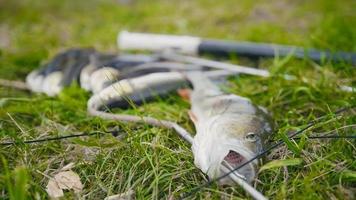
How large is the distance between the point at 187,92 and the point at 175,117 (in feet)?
1.06

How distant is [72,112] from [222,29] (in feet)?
7.82

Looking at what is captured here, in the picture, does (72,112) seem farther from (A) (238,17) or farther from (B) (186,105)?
(A) (238,17)

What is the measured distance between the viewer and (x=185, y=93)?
10.3ft

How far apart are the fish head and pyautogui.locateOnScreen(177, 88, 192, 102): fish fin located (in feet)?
2.36

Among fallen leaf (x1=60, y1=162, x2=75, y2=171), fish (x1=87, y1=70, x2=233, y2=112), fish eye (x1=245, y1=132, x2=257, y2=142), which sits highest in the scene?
fish (x1=87, y1=70, x2=233, y2=112)

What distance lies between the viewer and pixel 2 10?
559cm

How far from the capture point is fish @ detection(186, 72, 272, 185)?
2.02m

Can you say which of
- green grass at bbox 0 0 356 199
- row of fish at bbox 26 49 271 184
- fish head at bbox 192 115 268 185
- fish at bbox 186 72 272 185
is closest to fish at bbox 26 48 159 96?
row of fish at bbox 26 49 271 184

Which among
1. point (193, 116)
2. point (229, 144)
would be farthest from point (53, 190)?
point (193, 116)

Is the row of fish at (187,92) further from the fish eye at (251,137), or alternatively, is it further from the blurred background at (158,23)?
the blurred background at (158,23)

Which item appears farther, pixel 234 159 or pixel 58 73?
pixel 58 73

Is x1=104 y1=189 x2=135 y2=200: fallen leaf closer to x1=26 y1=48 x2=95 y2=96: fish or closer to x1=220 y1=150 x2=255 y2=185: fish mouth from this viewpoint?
x1=220 y1=150 x2=255 y2=185: fish mouth

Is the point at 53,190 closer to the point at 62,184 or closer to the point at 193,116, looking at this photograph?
the point at 62,184

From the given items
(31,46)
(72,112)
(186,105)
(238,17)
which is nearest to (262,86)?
(186,105)
